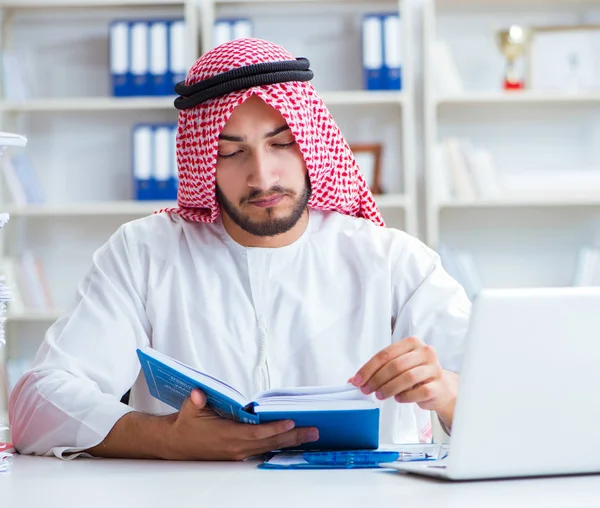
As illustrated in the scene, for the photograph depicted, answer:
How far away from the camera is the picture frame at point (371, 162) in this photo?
403 centimetres

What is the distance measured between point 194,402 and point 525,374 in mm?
516

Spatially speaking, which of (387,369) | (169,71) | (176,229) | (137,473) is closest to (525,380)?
(387,369)

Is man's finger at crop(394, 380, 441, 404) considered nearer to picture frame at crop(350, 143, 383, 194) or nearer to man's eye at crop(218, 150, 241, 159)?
man's eye at crop(218, 150, 241, 159)

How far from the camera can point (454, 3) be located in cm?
409

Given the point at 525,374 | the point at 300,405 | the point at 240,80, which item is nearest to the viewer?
the point at 525,374

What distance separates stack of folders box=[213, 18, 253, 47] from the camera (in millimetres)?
3871

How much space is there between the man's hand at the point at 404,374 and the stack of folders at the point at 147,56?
272 cm

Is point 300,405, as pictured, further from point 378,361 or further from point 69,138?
point 69,138

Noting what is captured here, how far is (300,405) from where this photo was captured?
1274mm

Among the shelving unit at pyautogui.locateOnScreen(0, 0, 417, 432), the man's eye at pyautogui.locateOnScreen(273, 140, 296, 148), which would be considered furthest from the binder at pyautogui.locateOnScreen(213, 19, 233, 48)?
the man's eye at pyautogui.locateOnScreen(273, 140, 296, 148)

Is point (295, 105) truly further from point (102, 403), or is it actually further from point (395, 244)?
point (102, 403)

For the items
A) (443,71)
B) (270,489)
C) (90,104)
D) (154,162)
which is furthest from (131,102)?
(270,489)

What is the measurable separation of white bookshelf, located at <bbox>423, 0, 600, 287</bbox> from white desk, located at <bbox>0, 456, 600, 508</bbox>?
299 cm

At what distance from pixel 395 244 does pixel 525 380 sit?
0.96 metres
